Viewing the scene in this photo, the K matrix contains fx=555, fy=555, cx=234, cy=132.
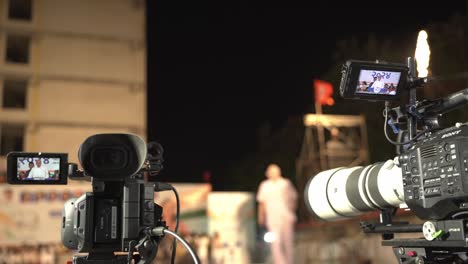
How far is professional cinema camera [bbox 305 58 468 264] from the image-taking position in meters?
1.69

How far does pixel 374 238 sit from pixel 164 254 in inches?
111

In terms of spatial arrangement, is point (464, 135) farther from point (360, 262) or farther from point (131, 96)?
point (131, 96)

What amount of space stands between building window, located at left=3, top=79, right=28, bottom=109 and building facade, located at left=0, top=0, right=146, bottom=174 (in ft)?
0.11

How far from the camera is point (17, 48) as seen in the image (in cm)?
1989

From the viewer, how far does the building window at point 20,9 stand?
19.6 metres

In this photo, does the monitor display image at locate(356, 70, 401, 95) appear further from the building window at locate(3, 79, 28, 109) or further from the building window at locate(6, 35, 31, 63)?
the building window at locate(6, 35, 31, 63)

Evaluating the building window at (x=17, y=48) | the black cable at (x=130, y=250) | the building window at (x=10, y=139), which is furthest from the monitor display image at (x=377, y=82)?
the building window at (x=17, y=48)

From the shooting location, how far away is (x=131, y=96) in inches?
769

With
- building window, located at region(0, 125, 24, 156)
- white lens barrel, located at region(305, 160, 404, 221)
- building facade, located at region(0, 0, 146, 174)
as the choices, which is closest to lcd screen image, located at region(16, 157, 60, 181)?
white lens barrel, located at region(305, 160, 404, 221)

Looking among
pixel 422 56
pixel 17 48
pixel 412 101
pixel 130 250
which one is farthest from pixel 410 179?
pixel 17 48

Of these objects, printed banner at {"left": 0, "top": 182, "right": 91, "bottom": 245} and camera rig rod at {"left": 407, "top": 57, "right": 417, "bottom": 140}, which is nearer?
camera rig rod at {"left": 407, "top": 57, "right": 417, "bottom": 140}

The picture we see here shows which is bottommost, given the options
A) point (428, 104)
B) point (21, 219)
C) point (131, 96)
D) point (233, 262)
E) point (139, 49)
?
point (233, 262)

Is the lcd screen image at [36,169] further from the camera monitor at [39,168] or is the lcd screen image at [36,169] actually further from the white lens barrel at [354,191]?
the white lens barrel at [354,191]

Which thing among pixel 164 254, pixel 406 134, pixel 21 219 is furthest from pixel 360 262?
pixel 406 134
